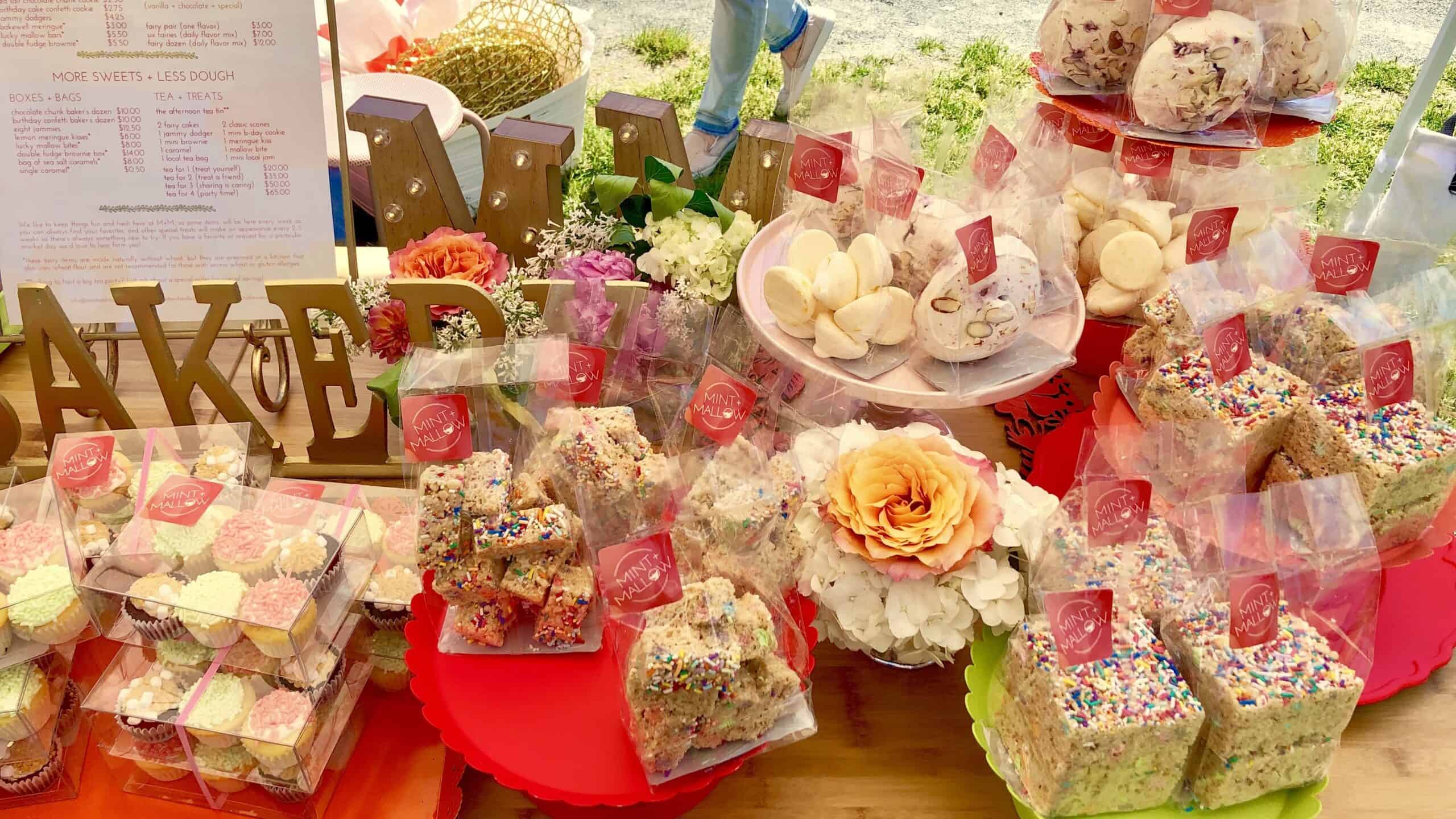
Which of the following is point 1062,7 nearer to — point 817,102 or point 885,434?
point 817,102

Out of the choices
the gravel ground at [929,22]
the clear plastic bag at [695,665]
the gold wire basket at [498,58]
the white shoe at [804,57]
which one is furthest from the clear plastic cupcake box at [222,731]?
the gravel ground at [929,22]

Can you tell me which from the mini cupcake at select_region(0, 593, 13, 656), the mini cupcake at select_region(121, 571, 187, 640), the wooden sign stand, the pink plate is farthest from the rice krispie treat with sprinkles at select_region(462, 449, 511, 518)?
the wooden sign stand

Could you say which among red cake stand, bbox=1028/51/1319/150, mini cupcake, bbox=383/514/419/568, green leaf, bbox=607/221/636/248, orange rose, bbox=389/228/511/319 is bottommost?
mini cupcake, bbox=383/514/419/568

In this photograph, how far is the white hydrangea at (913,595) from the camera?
1.33m

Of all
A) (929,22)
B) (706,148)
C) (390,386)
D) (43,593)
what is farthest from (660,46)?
(43,593)

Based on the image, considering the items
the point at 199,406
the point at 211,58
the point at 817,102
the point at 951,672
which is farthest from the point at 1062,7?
the point at 199,406

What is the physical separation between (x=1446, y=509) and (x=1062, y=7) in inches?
41.9

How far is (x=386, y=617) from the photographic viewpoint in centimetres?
141

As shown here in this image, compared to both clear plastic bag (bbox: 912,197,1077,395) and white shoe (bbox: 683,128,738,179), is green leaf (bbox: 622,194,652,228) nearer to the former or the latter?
clear plastic bag (bbox: 912,197,1077,395)

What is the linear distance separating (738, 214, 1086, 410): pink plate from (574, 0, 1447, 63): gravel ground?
279 centimetres

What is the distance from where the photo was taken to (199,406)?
1.89 meters

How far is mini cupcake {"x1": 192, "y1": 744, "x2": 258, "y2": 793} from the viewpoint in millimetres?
1260

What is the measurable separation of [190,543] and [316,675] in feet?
0.81

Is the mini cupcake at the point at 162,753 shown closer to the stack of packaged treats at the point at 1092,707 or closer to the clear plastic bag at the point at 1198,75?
the stack of packaged treats at the point at 1092,707
